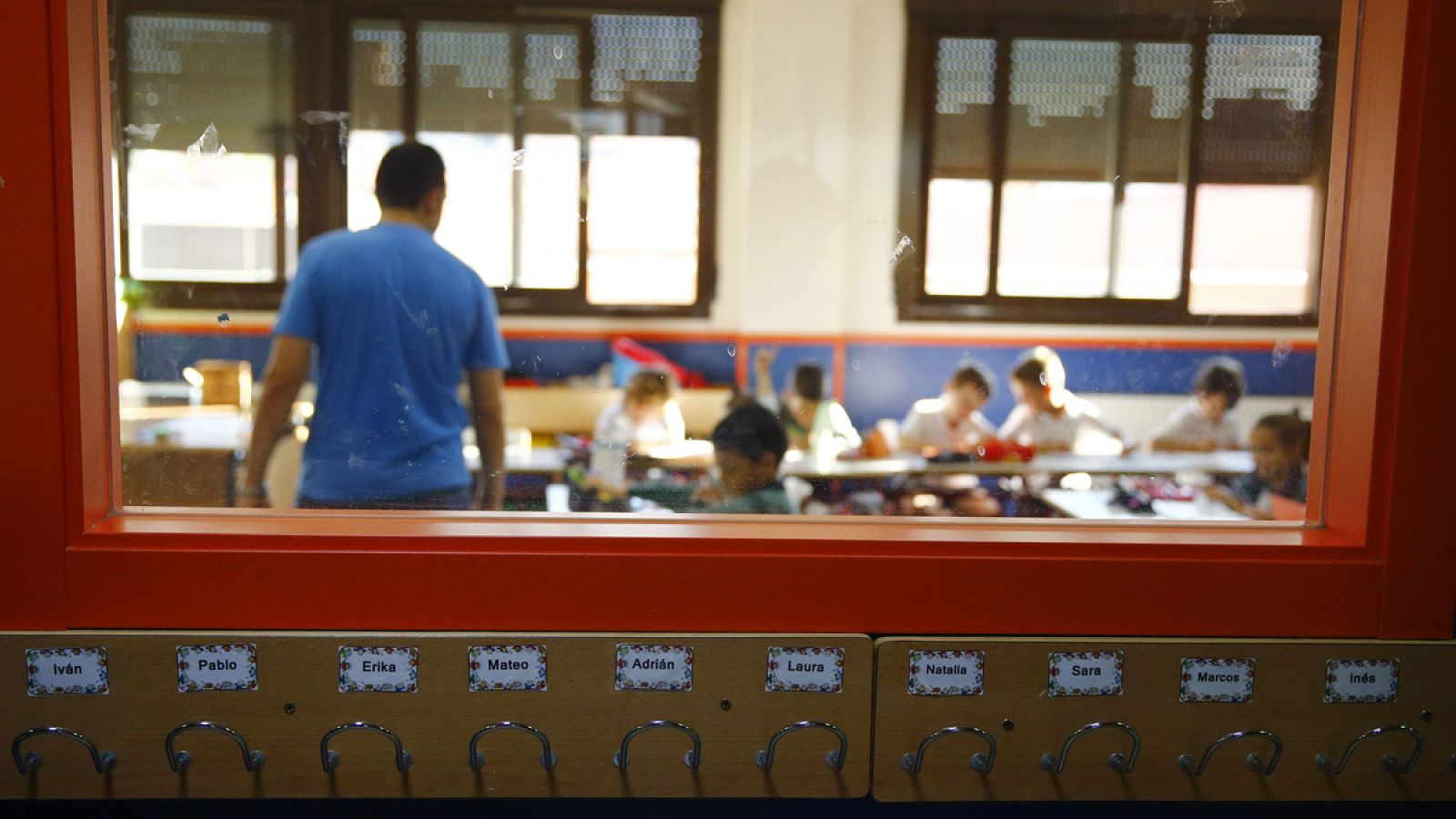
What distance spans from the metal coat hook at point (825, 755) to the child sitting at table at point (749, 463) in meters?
0.20

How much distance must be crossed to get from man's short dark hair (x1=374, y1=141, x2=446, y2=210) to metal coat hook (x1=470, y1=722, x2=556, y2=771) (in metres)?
0.48

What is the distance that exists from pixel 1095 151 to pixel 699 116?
467 millimetres

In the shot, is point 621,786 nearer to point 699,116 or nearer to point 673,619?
point 673,619

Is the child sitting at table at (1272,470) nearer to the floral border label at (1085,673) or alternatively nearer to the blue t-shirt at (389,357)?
the floral border label at (1085,673)

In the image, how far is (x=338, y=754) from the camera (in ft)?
2.72

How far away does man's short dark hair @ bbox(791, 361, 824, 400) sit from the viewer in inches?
96.7

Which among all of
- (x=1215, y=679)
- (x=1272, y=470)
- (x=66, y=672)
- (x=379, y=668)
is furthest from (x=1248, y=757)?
(x=66, y=672)

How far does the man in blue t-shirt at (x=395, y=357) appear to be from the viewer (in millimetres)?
926

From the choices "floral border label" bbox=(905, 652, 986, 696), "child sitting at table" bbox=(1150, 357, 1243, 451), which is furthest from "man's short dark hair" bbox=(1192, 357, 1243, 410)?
"floral border label" bbox=(905, 652, 986, 696)

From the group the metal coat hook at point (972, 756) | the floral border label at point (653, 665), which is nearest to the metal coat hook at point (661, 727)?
the floral border label at point (653, 665)

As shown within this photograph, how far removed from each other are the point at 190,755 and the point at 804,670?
51cm

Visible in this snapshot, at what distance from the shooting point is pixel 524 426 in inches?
50.5

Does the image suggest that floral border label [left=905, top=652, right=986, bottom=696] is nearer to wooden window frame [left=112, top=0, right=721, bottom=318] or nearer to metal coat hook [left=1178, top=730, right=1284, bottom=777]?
metal coat hook [left=1178, top=730, right=1284, bottom=777]

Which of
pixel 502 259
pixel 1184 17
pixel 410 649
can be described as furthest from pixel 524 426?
pixel 1184 17
